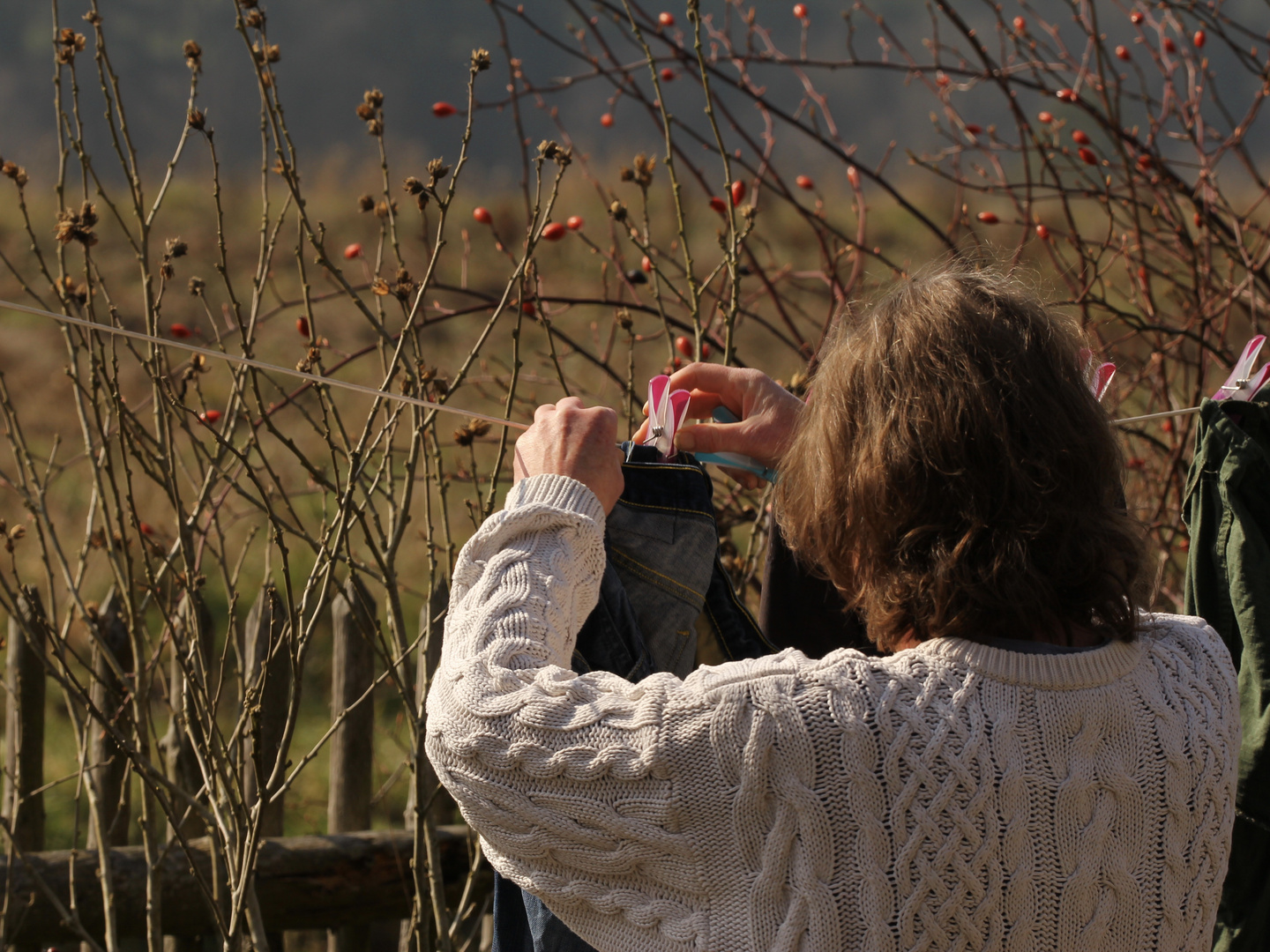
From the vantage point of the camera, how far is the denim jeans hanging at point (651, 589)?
1248 mm

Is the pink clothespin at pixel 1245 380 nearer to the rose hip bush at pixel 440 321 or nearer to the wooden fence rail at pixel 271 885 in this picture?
the rose hip bush at pixel 440 321

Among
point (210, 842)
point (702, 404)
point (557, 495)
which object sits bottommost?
point (210, 842)

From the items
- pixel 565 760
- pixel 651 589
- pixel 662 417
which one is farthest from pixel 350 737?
pixel 565 760

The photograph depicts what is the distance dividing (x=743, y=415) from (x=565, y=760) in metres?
0.65

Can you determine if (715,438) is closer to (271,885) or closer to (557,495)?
(557,495)

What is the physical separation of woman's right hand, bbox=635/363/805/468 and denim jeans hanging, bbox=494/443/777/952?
4cm

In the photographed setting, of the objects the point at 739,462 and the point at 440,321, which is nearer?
the point at 739,462

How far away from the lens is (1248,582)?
131cm

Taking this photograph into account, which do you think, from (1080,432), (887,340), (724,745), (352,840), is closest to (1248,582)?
(1080,432)

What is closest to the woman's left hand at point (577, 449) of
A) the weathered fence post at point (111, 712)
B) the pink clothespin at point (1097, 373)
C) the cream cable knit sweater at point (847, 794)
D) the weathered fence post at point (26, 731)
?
the cream cable knit sweater at point (847, 794)

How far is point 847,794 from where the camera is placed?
0.88m

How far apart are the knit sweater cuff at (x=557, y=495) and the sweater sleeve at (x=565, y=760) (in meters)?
0.07

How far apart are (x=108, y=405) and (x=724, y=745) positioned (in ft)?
4.56

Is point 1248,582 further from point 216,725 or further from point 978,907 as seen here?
point 216,725
